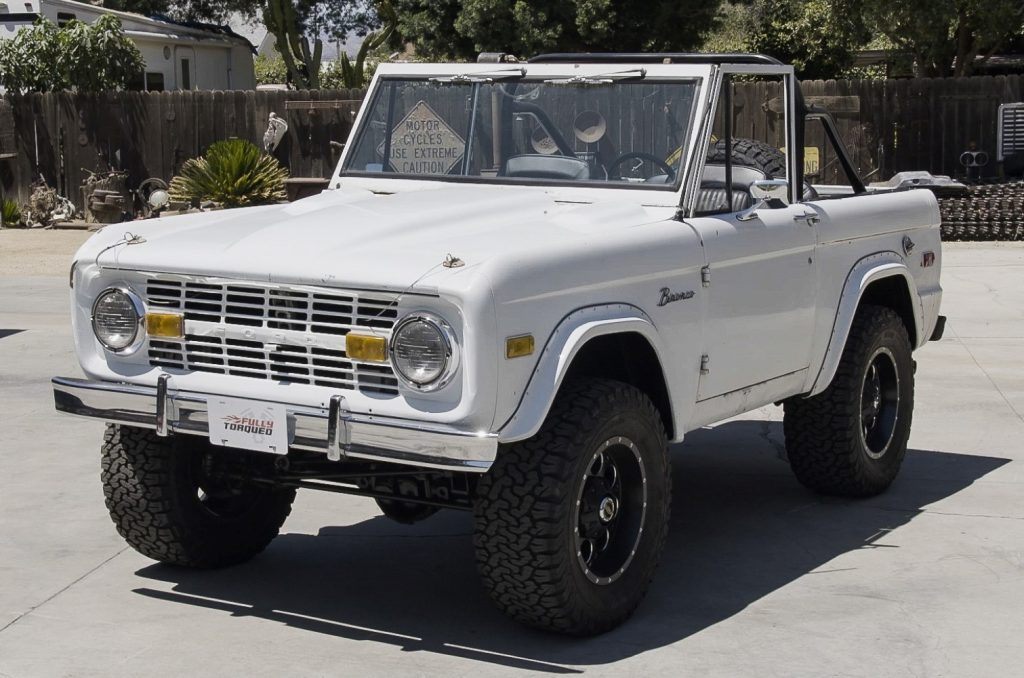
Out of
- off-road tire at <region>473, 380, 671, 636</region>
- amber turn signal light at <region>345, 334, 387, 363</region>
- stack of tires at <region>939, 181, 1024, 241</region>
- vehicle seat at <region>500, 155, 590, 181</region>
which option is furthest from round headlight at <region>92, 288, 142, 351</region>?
stack of tires at <region>939, 181, 1024, 241</region>

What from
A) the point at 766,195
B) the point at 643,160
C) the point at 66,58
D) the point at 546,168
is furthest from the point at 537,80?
the point at 66,58

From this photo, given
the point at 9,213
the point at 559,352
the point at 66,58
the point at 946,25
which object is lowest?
the point at 9,213

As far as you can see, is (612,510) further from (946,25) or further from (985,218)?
(946,25)

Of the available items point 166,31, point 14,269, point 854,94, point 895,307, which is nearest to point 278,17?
point 166,31

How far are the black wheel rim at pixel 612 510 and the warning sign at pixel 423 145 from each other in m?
1.86

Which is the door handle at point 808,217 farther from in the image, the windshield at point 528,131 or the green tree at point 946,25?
the green tree at point 946,25

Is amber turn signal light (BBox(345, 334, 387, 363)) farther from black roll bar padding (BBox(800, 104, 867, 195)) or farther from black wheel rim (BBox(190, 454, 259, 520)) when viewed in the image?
black roll bar padding (BBox(800, 104, 867, 195))

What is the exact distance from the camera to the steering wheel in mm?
6094

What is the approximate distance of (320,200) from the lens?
6.43 m

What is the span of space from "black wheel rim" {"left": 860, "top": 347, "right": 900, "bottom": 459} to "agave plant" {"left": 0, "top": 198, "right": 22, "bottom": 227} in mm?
18591

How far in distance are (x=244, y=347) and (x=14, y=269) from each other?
12.9 meters

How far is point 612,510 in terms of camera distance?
5332 millimetres

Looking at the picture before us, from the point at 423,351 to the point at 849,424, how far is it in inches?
112

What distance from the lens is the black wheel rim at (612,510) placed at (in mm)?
5234
